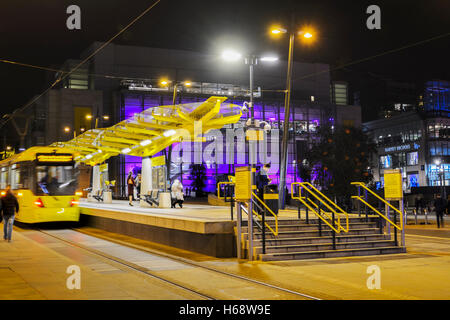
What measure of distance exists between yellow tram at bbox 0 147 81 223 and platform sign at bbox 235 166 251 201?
42.7ft

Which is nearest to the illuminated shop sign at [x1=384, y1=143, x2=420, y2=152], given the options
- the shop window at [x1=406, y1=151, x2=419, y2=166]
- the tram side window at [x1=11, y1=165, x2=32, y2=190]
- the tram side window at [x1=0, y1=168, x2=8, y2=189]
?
the shop window at [x1=406, y1=151, x2=419, y2=166]

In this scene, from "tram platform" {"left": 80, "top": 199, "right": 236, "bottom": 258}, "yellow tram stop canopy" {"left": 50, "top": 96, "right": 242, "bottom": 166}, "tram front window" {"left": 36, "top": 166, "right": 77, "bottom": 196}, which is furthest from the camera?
"tram front window" {"left": 36, "top": 166, "right": 77, "bottom": 196}

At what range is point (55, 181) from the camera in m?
23.8

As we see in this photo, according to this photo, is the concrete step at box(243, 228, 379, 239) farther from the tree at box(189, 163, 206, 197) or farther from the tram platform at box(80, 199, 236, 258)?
the tree at box(189, 163, 206, 197)

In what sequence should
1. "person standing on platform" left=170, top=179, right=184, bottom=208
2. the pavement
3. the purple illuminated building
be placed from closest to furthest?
1. the pavement
2. "person standing on platform" left=170, top=179, right=184, bottom=208
3. the purple illuminated building

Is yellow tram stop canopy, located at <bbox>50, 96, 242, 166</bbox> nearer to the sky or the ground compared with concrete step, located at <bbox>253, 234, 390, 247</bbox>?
nearer to the sky

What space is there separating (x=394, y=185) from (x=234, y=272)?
19.1 feet

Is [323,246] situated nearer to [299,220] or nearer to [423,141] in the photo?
[299,220]

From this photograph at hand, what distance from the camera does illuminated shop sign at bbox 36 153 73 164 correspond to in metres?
23.9

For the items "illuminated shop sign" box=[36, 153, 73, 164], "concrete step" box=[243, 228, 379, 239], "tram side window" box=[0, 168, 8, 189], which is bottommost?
"concrete step" box=[243, 228, 379, 239]

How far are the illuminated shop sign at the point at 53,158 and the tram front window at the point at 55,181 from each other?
0.29 m

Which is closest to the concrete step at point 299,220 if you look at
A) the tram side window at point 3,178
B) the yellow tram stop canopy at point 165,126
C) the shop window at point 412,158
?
the yellow tram stop canopy at point 165,126

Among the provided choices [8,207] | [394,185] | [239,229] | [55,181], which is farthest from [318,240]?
[55,181]

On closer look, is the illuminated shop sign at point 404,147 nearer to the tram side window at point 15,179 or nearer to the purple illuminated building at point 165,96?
the purple illuminated building at point 165,96
